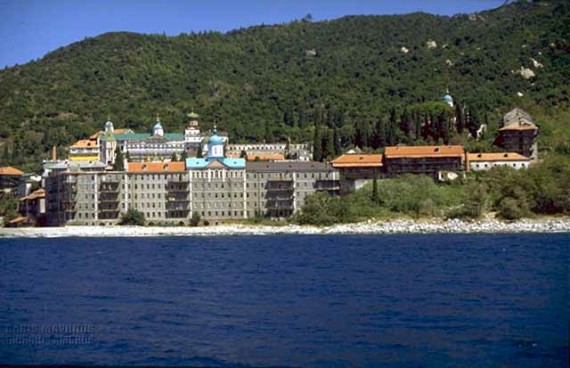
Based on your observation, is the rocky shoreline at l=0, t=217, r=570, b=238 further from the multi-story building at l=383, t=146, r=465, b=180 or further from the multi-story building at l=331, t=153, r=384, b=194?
the multi-story building at l=383, t=146, r=465, b=180

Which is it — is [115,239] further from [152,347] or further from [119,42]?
[119,42]

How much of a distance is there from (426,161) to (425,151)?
506 mm

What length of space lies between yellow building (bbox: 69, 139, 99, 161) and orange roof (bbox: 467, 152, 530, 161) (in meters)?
24.1

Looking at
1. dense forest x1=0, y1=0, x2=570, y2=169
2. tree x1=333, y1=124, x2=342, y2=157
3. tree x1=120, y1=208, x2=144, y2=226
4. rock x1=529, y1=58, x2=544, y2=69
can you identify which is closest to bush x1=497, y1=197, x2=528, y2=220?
dense forest x1=0, y1=0, x2=570, y2=169

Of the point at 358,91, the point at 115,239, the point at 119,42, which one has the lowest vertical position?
the point at 115,239

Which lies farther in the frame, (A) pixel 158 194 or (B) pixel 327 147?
(B) pixel 327 147

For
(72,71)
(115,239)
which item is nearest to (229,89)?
(72,71)

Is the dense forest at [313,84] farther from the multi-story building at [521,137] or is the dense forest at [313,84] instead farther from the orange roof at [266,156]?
the orange roof at [266,156]

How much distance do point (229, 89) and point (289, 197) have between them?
1616 inches

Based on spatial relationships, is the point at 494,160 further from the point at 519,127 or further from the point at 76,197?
the point at 76,197

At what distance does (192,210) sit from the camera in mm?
46438

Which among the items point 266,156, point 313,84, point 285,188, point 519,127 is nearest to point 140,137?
point 266,156

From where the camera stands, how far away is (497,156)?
47188mm

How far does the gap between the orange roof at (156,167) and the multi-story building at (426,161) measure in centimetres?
1046
